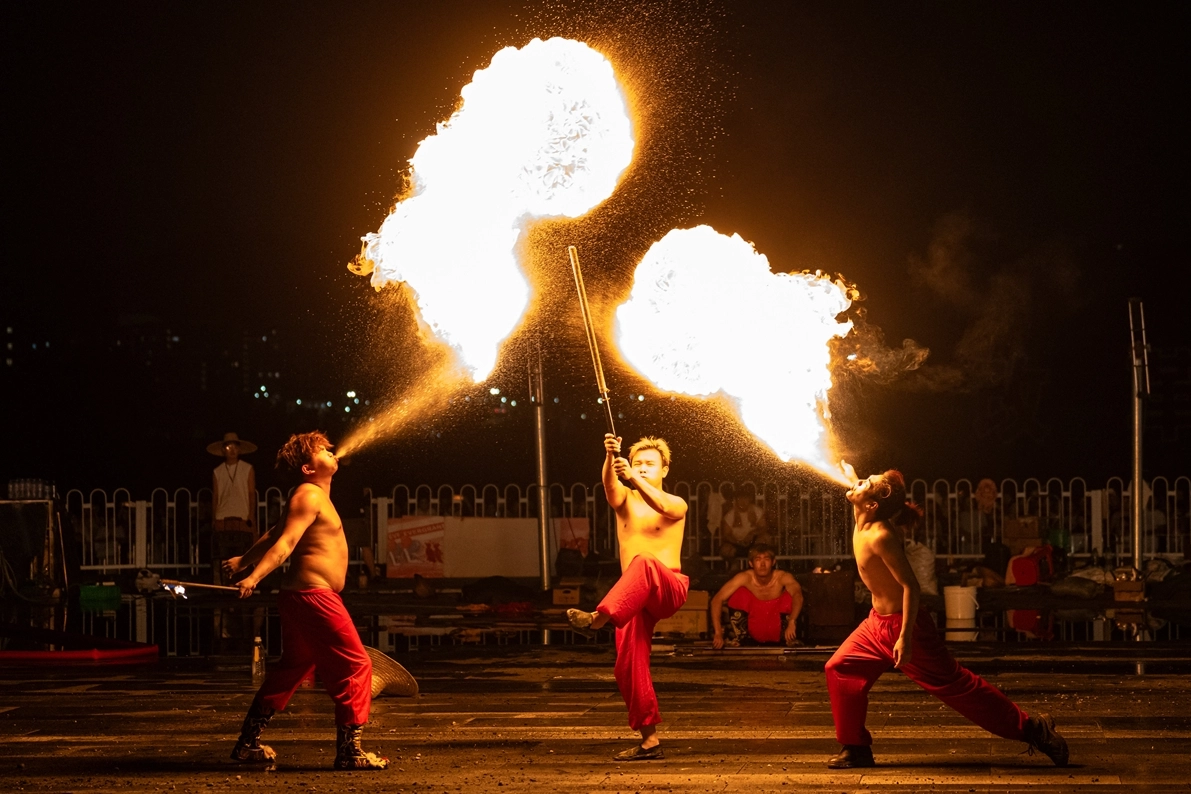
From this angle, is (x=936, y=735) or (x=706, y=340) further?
(x=706, y=340)

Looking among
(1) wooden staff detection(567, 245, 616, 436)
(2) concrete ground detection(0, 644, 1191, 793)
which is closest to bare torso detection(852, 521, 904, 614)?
(2) concrete ground detection(0, 644, 1191, 793)

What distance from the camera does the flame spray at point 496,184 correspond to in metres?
9.92

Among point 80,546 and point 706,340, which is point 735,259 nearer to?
point 706,340

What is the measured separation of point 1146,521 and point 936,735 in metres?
11.9

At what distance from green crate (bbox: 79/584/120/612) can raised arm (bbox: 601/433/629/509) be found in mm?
10563

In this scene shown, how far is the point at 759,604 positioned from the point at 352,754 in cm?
629

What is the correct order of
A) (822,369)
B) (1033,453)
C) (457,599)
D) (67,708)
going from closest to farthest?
(822,369)
(67,708)
(457,599)
(1033,453)

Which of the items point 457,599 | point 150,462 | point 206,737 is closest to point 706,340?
point 206,737

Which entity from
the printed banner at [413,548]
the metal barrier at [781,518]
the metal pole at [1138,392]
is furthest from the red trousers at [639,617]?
the printed banner at [413,548]

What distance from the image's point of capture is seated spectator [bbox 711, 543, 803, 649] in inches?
482

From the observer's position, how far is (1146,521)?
1802cm

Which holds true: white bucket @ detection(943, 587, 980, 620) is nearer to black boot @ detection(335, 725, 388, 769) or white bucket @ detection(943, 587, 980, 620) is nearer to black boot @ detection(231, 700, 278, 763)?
black boot @ detection(335, 725, 388, 769)

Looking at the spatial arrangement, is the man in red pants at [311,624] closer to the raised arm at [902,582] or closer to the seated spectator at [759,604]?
the raised arm at [902,582]

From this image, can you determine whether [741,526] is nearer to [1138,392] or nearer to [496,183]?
[1138,392]
